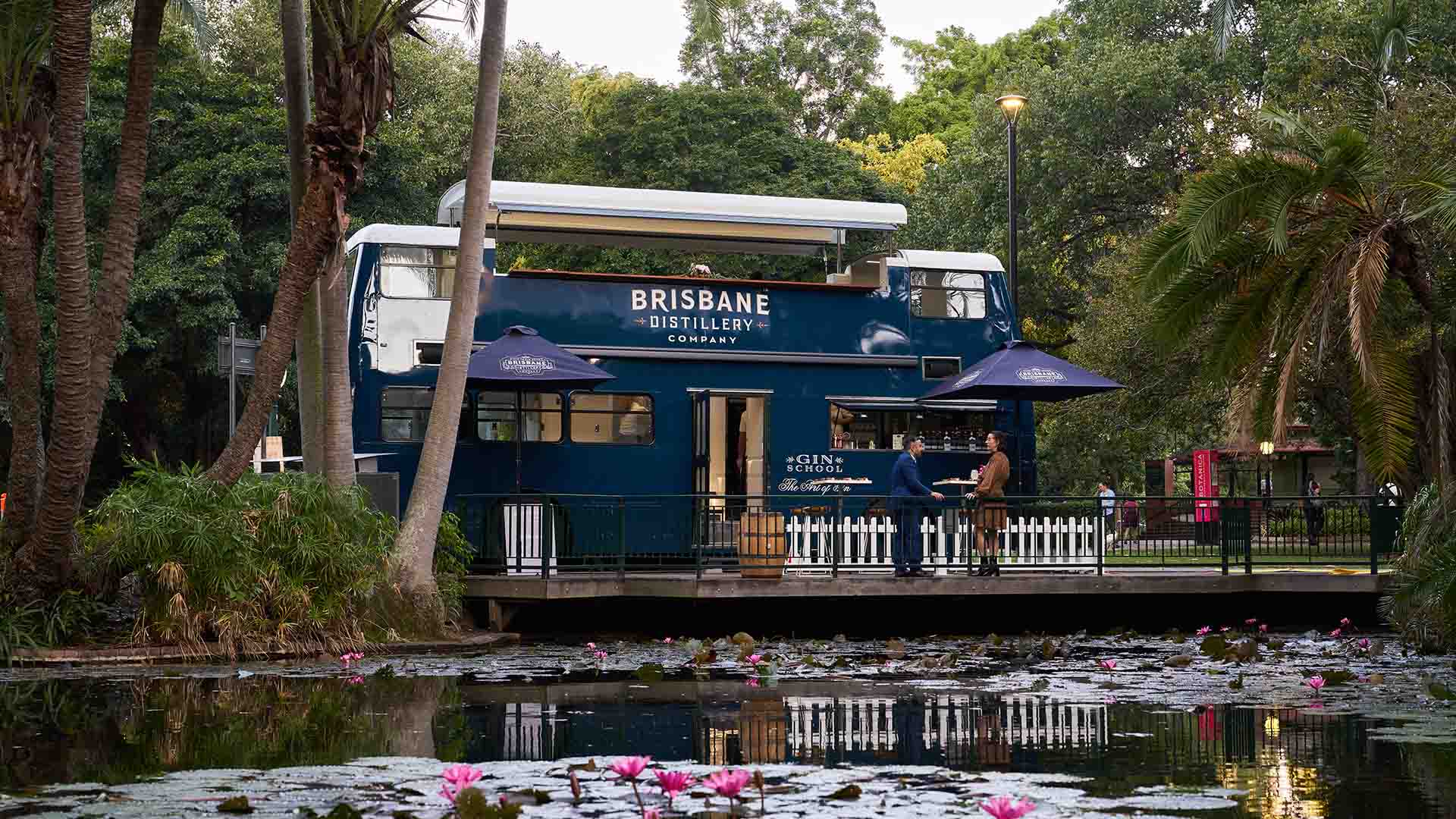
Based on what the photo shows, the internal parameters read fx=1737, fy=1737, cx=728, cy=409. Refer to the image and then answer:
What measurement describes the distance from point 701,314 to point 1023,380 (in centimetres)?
412

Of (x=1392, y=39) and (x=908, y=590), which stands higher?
(x=1392, y=39)

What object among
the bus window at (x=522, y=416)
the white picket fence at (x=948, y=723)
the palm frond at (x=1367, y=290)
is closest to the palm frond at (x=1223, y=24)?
the palm frond at (x=1367, y=290)

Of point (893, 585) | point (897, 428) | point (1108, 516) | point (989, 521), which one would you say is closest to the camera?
point (893, 585)

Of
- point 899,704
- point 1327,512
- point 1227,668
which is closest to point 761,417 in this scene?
point 1327,512

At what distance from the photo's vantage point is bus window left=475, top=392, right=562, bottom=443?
2139 cm

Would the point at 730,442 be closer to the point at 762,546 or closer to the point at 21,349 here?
the point at 762,546

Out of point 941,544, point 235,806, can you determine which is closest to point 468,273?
point 941,544

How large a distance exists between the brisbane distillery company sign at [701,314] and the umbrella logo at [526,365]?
231cm

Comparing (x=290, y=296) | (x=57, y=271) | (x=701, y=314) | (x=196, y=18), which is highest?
(x=196, y=18)

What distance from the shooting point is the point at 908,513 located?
19.3m

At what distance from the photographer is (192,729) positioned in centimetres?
1048

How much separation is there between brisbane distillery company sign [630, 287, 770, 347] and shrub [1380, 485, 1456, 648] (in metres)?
8.27

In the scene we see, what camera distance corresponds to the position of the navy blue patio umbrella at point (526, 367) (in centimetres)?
1958

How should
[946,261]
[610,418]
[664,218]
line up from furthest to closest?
[946,261]
[610,418]
[664,218]
